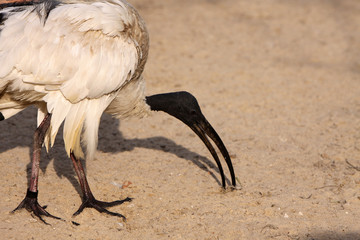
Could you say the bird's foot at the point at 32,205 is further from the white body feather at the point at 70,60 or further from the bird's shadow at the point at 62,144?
the bird's shadow at the point at 62,144

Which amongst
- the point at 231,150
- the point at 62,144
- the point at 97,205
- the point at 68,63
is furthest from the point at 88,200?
the point at 231,150

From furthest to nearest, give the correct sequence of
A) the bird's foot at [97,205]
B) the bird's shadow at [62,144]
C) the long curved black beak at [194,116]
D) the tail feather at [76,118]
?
the bird's shadow at [62,144], the long curved black beak at [194,116], the bird's foot at [97,205], the tail feather at [76,118]

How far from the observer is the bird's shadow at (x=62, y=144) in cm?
593

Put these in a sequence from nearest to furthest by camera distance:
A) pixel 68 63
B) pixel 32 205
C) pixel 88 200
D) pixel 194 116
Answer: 1. pixel 68 63
2. pixel 32 205
3. pixel 88 200
4. pixel 194 116

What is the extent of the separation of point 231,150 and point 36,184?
2337 millimetres

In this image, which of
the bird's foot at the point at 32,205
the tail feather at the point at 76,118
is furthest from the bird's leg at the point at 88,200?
the bird's foot at the point at 32,205

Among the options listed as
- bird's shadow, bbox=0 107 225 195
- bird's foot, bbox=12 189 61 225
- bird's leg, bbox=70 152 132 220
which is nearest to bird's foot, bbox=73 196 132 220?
bird's leg, bbox=70 152 132 220

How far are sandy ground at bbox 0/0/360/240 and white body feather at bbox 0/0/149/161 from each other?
748mm

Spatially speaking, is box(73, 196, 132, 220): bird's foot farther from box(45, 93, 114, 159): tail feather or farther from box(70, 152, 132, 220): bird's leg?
box(45, 93, 114, 159): tail feather

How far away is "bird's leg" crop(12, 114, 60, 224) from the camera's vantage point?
189 inches

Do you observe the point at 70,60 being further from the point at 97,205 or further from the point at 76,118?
the point at 97,205

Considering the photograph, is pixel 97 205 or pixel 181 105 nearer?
pixel 97 205

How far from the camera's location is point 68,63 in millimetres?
4680

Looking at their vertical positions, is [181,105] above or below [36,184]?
above
